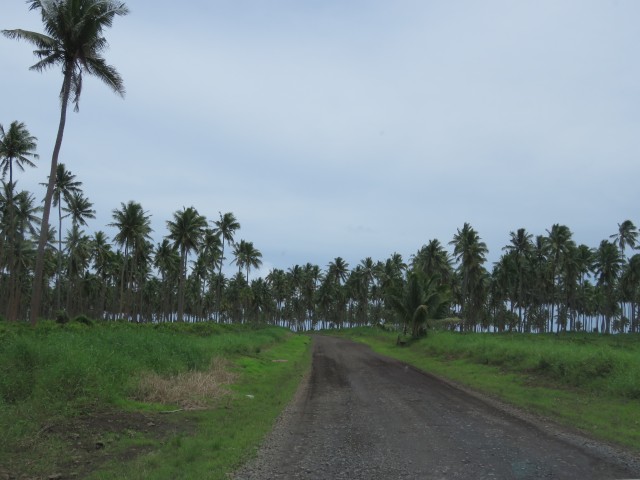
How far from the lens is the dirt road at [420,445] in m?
6.87

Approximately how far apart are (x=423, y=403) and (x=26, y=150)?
151ft

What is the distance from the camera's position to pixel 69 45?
25.1m

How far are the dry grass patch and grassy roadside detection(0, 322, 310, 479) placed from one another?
3 centimetres

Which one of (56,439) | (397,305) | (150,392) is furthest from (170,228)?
(56,439)

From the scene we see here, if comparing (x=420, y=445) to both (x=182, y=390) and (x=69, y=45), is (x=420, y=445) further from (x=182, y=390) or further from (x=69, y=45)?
(x=69, y=45)

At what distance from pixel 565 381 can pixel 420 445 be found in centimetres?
1038

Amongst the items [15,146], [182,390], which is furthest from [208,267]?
[182,390]

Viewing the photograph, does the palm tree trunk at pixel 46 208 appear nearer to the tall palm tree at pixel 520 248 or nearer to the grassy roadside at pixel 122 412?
the grassy roadside at pixel 122 412

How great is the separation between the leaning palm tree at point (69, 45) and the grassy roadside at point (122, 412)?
12.9 m

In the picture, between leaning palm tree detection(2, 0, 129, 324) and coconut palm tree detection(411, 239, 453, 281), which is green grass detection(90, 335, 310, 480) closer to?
leaning palm tree detection(2, 0, 129, 324)

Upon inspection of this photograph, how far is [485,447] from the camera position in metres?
8.17

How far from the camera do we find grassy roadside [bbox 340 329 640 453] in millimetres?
10633

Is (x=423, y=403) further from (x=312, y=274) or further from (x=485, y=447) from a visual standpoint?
(x=312, y=274)

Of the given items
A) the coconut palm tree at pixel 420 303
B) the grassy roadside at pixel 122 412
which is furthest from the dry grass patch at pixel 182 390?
the coconut palm tree at pixel 420 303
